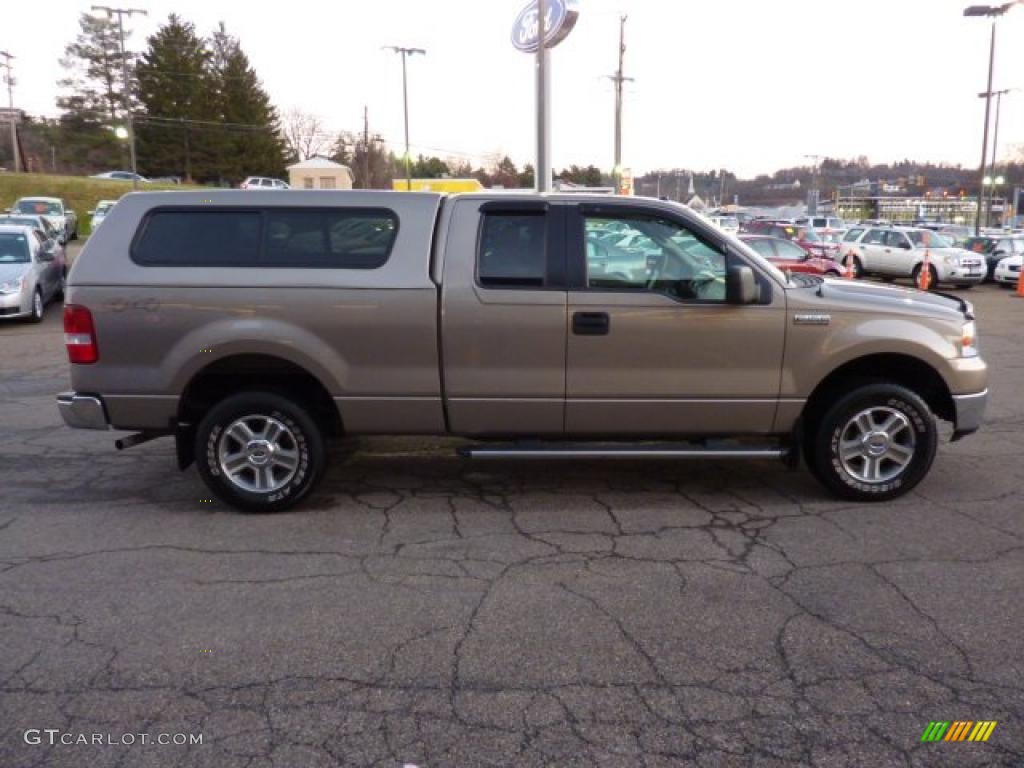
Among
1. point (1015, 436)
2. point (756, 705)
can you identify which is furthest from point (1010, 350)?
point (756, 705)

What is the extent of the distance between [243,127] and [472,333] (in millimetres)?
69183

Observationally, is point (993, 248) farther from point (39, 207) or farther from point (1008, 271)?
point (39, 207)

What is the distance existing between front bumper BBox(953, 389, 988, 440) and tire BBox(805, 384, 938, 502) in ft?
Result: 0.61

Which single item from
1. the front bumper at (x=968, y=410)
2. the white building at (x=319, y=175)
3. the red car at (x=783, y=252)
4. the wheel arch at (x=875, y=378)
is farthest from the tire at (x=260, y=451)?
the white building at (x=319, y=175)

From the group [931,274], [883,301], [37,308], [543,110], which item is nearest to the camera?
[883,301]

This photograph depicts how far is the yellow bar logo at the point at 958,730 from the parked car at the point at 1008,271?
2200cm

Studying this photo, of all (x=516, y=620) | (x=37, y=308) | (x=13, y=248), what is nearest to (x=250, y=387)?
(x=516, y=620)

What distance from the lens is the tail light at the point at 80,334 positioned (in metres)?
4.84

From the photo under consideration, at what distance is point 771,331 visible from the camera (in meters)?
4.93

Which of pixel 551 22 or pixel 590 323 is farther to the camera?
pixel 551 22

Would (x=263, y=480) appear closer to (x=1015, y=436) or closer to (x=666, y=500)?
(x=666, y=500)

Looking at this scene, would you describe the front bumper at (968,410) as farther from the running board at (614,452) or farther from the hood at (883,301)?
the running board at (614,452)

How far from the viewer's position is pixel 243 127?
6700 cm

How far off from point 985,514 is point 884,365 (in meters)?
1.10
